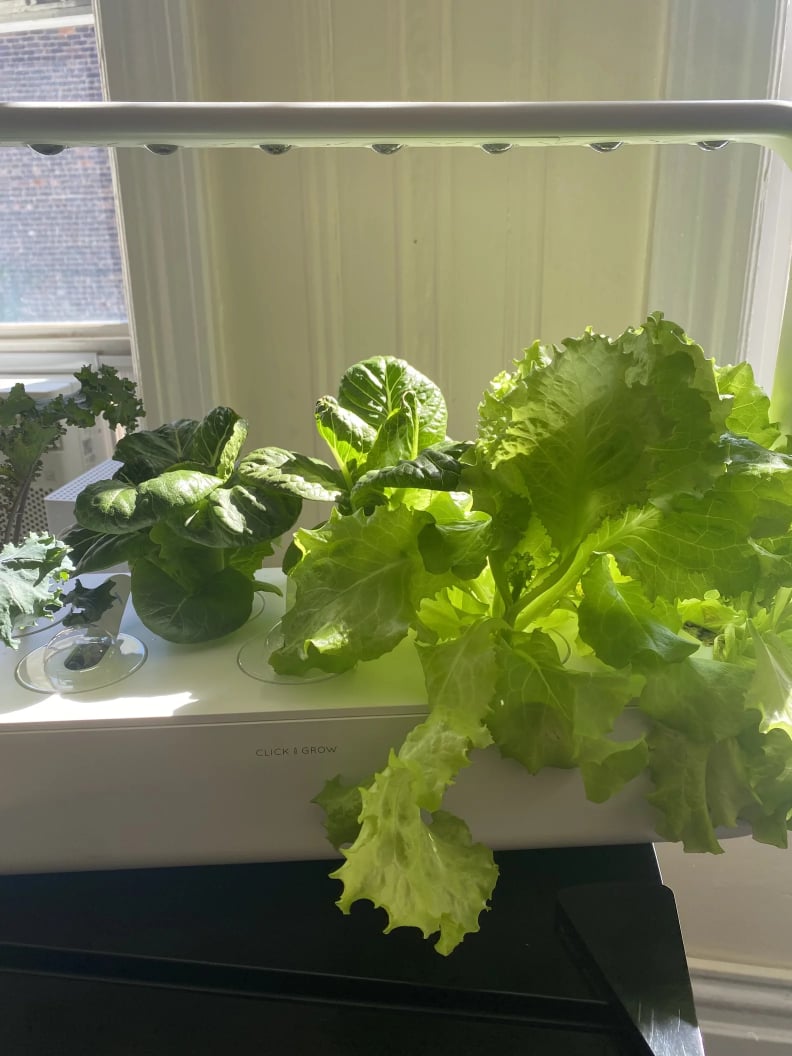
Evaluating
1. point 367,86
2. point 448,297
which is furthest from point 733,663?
point 367,86

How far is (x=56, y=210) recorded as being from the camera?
1.07 metres

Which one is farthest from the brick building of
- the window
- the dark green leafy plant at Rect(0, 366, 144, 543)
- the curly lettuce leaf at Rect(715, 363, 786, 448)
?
the curly lettuce leaf at Rect(715, 363, 786, 448)

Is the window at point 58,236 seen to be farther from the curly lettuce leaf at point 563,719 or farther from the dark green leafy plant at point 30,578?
the curly lettuce leaf at point 563,719

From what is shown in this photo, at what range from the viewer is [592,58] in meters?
0.77

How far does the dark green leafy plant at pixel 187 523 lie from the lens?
47 centimetres

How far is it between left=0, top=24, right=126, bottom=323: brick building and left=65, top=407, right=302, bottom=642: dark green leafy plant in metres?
0.64

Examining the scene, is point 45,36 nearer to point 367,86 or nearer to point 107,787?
point 367,86

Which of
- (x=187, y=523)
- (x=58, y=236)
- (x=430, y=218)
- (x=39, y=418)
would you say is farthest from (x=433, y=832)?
(x=58, y=236)

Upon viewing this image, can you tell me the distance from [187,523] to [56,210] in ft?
2.59

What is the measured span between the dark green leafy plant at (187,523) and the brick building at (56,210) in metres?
0.64

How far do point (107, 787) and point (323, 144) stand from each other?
375 millimetres

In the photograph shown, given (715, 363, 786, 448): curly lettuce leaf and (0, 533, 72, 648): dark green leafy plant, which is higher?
(715, 363, 786, 448): curly lettuce leaf

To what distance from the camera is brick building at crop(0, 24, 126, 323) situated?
100 cm

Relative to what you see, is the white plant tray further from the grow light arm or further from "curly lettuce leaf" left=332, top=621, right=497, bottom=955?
the grow light arm
